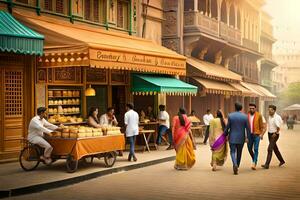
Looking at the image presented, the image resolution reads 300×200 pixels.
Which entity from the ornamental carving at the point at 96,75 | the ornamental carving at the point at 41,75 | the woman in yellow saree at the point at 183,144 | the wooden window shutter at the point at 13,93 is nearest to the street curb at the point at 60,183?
the woman in yellow saree at the point at 183,144

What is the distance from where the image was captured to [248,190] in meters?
9.02

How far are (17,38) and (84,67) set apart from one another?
4069 millimetres

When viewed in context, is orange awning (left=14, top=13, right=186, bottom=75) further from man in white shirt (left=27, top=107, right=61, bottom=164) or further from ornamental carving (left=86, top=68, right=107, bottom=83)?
man in white shirt (left=27, top=107, right=61, bottom=164)

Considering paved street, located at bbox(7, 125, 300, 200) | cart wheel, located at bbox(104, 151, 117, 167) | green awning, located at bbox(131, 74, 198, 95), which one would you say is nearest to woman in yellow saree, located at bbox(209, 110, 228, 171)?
paved street, located at bbox(7, 125, 300, 200)

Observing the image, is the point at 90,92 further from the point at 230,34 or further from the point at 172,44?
the point at 230,34

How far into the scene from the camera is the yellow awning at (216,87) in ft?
77.5

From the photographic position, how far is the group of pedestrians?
1166cm

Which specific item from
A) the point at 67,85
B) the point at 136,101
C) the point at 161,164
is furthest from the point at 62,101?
the point at 136,101

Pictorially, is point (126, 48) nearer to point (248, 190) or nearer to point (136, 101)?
point (136, 101)

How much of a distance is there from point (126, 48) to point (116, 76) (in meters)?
2.83

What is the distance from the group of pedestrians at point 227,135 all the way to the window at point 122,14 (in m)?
7.16

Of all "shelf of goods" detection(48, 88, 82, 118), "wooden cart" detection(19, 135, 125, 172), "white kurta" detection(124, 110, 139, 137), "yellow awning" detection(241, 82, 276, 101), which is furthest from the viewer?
"yellow awning" detection(241, 82, 276, 101)

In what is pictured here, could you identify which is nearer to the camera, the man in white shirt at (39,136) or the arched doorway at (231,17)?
the man in white shirt at (39,136)

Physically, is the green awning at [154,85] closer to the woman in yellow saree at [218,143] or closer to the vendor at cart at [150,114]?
the vendor at cart at [150,114]
